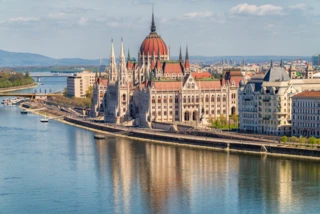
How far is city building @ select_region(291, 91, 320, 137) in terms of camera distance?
4991cm

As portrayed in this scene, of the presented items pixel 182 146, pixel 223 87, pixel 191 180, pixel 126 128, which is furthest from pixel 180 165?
pixel 223 87

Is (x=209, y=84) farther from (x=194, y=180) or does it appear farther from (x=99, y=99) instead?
(x=194, y=180)

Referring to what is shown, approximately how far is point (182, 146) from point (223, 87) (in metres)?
14.0

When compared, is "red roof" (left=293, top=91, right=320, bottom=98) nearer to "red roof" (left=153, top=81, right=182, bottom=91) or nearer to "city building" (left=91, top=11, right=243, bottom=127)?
"city building" (left=91, top=11, right=243, bottom=127)

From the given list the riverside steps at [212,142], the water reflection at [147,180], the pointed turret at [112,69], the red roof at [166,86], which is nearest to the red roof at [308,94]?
the riverside steps at [212,142]

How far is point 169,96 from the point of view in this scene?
63.6 metres

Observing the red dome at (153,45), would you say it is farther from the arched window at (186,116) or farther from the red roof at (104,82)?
the arched window at (186,116)

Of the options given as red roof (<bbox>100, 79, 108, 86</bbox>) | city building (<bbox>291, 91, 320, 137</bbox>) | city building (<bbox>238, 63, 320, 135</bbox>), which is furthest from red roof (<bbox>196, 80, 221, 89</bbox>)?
city building (<bbox>291, 91, 320, 137</bbox>)

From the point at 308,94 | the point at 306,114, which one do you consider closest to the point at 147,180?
the point at 306,114

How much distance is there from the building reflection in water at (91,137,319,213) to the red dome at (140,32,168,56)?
938 inches

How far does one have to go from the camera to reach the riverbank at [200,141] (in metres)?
46.4

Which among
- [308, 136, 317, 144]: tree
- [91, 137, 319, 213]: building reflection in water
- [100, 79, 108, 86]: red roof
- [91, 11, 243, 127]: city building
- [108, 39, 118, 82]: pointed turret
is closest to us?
[91, 137, 319, 213]: building reflection in water

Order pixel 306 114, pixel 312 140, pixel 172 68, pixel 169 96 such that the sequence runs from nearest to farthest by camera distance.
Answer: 1. pixel 312 140
2. pixel 306 114
3. pixel 169 96
4. pixel 172 68

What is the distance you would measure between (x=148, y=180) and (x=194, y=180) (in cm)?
222
